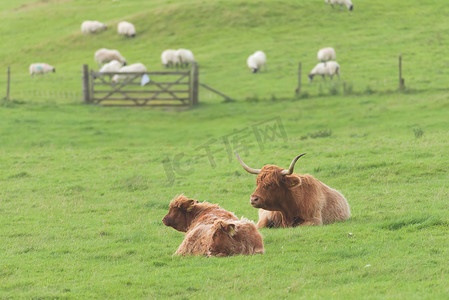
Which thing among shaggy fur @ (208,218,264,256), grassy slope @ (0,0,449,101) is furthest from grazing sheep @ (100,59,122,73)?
shaggy fur @ (208,218,264,256)

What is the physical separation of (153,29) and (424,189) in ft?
139

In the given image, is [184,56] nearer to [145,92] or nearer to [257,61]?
[257,61]

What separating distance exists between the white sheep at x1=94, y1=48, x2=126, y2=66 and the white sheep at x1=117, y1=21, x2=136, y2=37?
564 cm

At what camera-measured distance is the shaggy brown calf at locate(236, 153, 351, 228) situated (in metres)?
10.4

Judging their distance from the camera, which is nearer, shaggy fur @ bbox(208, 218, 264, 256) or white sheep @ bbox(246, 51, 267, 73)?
shaggy fur @ bbox(208, 218, 264, 256)

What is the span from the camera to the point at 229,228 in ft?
28.2

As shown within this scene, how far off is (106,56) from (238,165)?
3046 centimetres

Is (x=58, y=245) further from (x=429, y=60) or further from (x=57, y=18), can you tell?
(x=57, y=18)

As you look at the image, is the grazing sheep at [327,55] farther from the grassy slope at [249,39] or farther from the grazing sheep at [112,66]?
the grazing sheep at [112,66]

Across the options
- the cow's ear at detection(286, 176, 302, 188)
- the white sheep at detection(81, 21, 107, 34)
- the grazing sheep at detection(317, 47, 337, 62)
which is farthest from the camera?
the white sheep at detection(81, 21, 107, 34)

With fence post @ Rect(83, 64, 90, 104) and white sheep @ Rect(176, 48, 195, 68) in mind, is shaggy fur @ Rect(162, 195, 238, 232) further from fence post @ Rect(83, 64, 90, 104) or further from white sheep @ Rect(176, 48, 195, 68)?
white sheep @ Rect(176, 48, 195, 68)

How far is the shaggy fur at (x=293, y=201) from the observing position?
1043 cm

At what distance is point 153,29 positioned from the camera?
5281 cm

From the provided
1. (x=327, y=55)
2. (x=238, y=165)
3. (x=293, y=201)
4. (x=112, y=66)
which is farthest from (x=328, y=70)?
(x=293, y=201)
